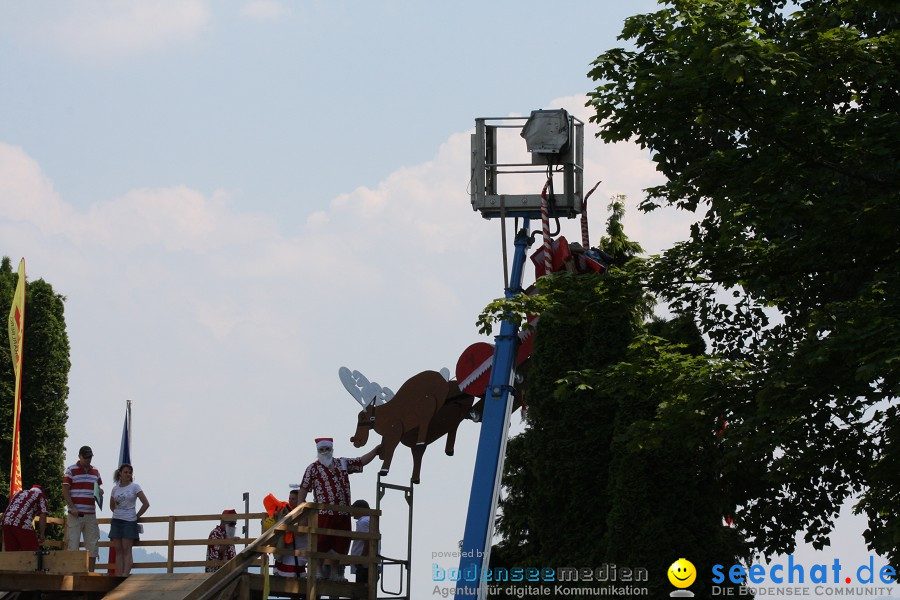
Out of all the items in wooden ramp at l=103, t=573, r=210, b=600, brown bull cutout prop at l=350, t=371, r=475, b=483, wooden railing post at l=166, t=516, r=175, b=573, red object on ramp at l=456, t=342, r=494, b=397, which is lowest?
wooden ramp at l=103, t=573, r=210, b=600

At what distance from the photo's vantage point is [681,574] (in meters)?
15.1

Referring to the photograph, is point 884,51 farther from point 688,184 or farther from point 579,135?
point 579,135

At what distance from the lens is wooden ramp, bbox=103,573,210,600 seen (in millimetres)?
15211

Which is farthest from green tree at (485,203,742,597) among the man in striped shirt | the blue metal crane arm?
the man in striped shirt

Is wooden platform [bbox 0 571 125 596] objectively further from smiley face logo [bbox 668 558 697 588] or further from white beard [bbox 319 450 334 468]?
smiley face logo [bbox 668 558 697 588]

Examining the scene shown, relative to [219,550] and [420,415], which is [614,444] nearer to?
[420,415]

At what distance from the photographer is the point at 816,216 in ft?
43.7

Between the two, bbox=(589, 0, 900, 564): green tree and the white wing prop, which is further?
the white wing prop

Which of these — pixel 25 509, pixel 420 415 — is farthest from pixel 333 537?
pixel 25 509

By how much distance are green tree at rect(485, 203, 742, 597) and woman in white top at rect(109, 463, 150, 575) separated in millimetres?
4288

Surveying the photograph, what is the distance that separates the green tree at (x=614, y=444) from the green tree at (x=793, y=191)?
54 cm

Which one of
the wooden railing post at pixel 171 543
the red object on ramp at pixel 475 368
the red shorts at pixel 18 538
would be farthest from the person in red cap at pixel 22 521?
the red object on ramp at pixel 475 368

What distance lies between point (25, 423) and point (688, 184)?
18.9 metres

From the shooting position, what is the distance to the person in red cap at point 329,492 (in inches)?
674
